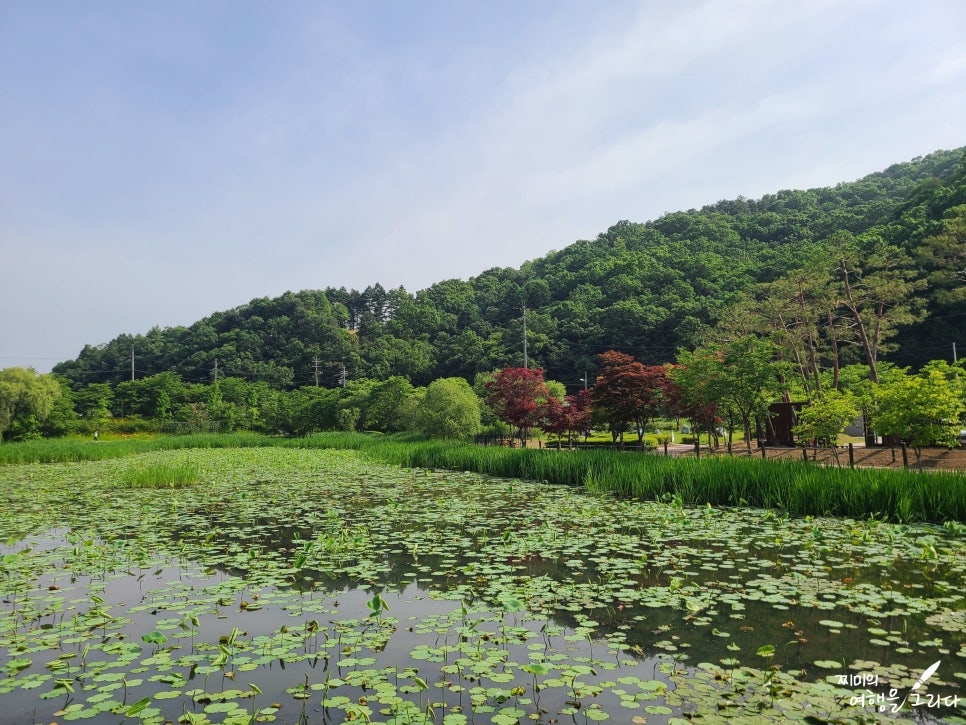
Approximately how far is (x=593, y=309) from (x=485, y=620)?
173 ft

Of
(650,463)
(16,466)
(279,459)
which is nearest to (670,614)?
(650,463)

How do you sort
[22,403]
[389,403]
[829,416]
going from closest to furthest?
[829,416] < [389,403] < [22,403]

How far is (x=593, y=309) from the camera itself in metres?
56.1

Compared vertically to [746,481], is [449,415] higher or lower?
higher

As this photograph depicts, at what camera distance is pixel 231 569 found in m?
6.54

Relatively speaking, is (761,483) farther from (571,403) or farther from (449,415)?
(449,415)

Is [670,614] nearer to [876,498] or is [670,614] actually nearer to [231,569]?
[231,569]

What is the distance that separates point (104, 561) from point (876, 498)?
10.1 metres

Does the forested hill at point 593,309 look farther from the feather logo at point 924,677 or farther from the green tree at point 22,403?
the feather logo at point 924,677

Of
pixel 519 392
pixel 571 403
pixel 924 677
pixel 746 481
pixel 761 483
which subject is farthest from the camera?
pixel 519 392

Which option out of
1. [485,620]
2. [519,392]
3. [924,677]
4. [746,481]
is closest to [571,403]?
[519,392]

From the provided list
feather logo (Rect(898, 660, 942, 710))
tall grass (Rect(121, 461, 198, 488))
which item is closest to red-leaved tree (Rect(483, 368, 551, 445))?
tall grass (Rect(121, 461, 198, 488))

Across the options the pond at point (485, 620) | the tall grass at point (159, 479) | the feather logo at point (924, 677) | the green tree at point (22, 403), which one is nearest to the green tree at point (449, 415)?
the tall grass at point (159, 479)

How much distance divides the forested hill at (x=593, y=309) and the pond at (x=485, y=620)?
2693cm
